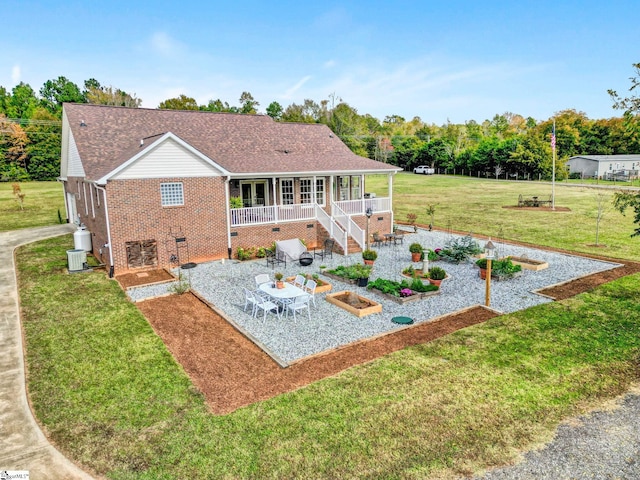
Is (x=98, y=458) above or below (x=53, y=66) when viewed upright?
below

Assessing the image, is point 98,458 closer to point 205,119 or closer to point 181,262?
point 181,262

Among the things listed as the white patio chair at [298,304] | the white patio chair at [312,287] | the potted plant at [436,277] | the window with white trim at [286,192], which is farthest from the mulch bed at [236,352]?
the window with white trim at [286,192]

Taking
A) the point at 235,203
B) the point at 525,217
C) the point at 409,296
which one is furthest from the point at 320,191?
the point at 525,217

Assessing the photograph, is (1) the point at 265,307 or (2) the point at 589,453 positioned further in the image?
(1) the point at 265,307

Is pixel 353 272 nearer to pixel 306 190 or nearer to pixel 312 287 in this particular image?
pixel 312 287

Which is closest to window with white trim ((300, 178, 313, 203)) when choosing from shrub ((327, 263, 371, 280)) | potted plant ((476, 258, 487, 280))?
shrub ((327, 263, 371, 280))

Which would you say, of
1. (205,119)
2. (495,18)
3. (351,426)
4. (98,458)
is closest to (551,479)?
(351,426)
